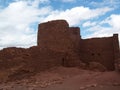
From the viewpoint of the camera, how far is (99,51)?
25891mm

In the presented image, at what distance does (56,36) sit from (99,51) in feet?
16.9

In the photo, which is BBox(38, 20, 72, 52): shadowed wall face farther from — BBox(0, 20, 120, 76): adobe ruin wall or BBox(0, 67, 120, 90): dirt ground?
BBox(0, 67, 120, 90): dirt ground

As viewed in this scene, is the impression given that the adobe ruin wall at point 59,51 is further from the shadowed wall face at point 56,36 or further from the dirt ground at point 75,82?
the dirt ground at point 75,82

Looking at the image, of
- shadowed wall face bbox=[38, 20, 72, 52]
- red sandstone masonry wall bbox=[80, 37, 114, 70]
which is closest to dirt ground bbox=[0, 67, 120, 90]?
shadowed wall face bbox=[38, 20, 72, 52]

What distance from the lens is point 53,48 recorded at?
23.0 metres

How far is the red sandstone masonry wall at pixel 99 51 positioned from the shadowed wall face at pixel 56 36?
3.61 m

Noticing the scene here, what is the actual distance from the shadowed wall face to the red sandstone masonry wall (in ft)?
11.8

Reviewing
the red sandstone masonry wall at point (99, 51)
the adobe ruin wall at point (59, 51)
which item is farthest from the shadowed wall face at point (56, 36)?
the red sandstone masonry wall at point (99, 51)

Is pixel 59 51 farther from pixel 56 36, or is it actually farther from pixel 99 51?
pixel 99 51

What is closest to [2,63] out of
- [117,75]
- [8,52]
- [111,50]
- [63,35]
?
[8,52]

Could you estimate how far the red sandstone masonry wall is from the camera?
2538 centimetres

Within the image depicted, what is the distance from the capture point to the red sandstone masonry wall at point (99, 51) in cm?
2538

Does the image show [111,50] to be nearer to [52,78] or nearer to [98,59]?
[98,59]

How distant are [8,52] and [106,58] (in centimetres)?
984
